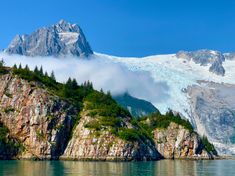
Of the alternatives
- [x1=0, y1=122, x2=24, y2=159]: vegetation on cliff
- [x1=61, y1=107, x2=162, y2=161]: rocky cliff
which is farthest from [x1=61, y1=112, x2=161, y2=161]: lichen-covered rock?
[x1=0, y1=122, x2=24, y2=159]: vegetation on cliff

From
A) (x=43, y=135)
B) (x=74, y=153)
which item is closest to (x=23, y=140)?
(x=43, y=135)

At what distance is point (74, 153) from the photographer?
197m

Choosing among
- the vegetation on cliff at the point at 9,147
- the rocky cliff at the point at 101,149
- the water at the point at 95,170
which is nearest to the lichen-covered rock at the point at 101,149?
the rocky cliff at the point at 101,149

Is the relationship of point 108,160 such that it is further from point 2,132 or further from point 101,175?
point 101,175

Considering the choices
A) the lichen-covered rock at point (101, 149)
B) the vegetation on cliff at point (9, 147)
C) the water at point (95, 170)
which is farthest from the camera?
the lichen-covered rock at point (101, 149)

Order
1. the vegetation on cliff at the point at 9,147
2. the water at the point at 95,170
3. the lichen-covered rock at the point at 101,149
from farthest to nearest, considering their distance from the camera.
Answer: the lichen-covered rock at the point at 101,149, the vegetation on cliff at the point at 9,147, the water at the point at 95,170

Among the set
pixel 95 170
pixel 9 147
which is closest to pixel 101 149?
pixel 9 147

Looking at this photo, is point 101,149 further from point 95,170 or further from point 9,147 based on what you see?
point 95,170

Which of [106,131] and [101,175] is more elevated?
[106,131]

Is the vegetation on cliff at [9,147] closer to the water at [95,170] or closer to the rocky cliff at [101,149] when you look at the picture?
the rocky cliff at [101,149]

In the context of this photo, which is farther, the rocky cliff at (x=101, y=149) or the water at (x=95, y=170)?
the rocky cliff at (x=101, y=149)

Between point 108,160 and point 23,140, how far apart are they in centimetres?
3699

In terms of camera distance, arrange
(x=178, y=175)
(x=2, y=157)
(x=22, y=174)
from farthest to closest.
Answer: (x=2, y=157)
(x=178, y=175)
(x=22, y=174)

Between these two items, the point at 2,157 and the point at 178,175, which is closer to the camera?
the point at 178,175
